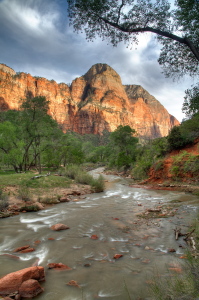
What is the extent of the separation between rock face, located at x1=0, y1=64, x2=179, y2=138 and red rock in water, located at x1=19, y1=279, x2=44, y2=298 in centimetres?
12491

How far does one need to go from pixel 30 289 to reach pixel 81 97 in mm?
177101

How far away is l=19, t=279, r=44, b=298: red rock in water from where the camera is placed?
7.35ft

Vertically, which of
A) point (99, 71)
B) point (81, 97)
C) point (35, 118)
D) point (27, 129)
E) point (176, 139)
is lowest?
point (176, 139)

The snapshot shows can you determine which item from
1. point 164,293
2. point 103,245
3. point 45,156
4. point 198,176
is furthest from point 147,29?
point 45,156

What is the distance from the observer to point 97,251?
3.72 m

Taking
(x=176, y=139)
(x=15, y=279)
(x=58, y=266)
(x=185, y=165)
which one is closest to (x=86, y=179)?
(x=185, y=165)

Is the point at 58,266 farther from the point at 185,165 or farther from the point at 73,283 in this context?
the point at 185,165

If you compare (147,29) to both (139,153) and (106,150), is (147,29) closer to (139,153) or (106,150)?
(139,153)

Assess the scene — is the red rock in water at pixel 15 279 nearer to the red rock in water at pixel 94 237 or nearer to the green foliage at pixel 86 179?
the red rock in water at pixel 94 237

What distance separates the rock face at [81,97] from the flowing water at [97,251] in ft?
401

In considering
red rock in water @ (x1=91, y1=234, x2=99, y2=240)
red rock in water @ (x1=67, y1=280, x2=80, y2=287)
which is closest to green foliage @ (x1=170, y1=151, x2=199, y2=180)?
red rock in water @ (x1=91, y1=234, x2=99, y2=240)

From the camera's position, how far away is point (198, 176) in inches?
553

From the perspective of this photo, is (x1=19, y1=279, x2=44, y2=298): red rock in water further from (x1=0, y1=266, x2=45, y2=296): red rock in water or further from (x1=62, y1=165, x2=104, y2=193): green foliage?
(x1=62, y1=165, x2=104, y2=193): green foliage

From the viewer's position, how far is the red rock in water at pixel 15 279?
7.39 ft
